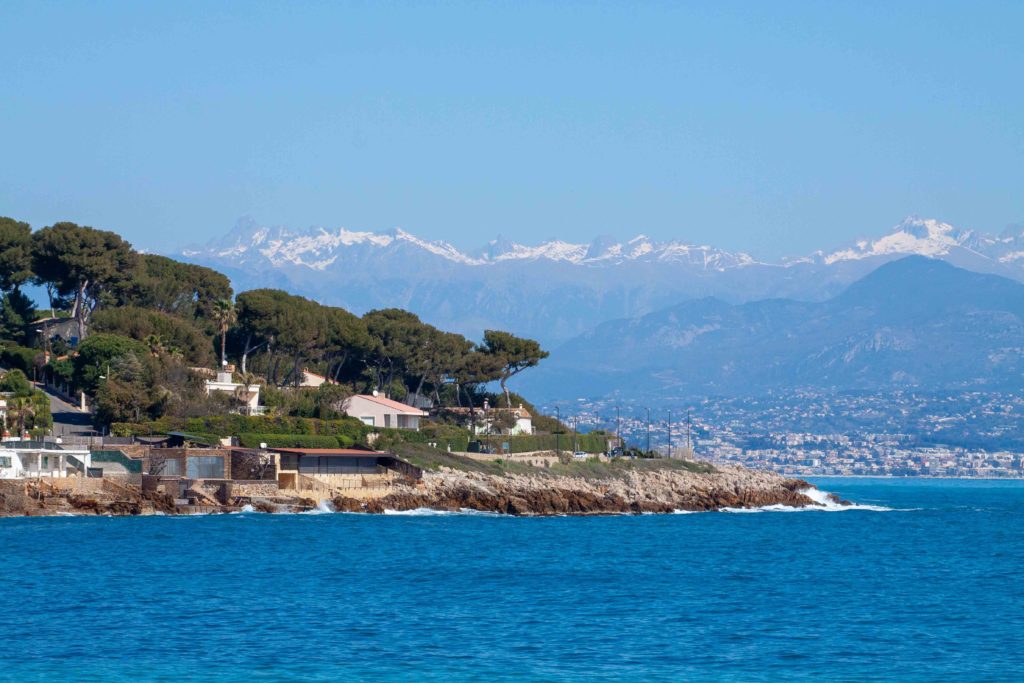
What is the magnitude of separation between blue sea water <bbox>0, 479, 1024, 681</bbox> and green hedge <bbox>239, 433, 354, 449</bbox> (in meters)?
6.08

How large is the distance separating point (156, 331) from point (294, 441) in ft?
60.3

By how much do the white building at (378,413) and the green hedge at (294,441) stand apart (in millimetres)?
12551

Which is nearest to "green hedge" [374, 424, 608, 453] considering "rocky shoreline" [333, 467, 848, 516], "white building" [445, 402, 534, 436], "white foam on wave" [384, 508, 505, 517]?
"white building" [445, 402, 534, 436]

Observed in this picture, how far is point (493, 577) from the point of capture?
175ft

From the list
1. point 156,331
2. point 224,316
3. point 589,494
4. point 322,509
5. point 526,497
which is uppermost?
point 224,316

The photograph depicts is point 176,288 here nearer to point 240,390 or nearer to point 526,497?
point 240,390

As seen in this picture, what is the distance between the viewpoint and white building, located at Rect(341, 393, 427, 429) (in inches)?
3900

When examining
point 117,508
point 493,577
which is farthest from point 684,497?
point 493,577

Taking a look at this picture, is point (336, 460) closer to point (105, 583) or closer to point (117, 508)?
point (117, 508)

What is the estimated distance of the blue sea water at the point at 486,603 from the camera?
118 ft

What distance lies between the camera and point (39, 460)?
73250mm

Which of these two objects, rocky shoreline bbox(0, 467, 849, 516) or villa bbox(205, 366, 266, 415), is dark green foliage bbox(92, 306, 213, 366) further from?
rocky shoreline bbox(0, 467, 849, 516)

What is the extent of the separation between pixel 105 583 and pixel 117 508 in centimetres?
2657

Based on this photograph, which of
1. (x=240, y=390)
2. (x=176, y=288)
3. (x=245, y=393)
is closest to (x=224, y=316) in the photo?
(x=240, y=390)
